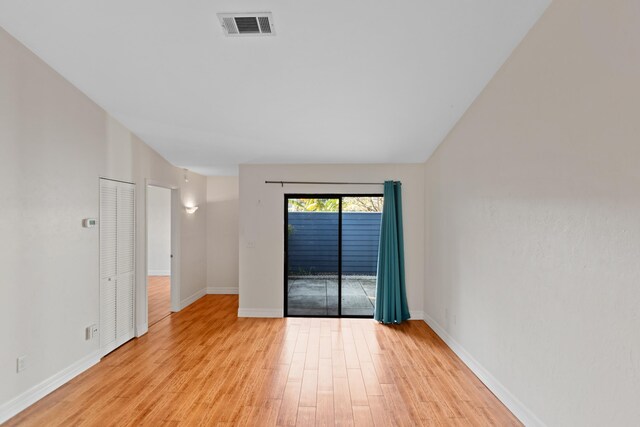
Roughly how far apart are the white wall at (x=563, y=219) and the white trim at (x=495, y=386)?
0.06 metres

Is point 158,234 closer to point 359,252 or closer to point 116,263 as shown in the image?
point 116,263

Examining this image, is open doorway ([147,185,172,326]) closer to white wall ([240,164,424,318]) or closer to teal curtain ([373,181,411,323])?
white wall ([240,164,424,318])

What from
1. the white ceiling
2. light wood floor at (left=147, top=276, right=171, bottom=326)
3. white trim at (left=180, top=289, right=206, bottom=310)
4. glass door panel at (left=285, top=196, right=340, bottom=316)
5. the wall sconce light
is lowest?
light wood floor at (left=147, top=276, right=171, bottom=326)

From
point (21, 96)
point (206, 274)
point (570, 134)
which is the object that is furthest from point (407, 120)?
point (206, 274)

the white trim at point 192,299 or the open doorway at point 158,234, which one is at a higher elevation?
the open doorway at point 158,234

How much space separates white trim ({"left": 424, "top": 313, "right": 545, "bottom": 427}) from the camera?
2.55 metres

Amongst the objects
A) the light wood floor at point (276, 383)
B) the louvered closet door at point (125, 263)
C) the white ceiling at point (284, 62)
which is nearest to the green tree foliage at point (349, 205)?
the white ceiling at point (284, 62)

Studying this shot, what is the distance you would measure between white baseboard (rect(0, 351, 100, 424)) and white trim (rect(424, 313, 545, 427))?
3.77 metres

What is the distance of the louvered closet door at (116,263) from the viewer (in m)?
3.82

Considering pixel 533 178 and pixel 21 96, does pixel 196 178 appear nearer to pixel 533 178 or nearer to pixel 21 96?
pixel 21 96

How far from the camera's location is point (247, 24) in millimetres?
2529

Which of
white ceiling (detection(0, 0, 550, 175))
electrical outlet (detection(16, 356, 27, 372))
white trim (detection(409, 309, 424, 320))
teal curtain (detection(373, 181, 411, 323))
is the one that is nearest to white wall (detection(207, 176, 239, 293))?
white ceiling (detection(0, 0, 550, 175))

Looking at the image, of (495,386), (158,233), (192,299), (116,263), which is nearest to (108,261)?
(116,263)

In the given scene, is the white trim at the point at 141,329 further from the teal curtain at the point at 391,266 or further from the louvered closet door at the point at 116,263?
the teal curtain at the point at 391,266
